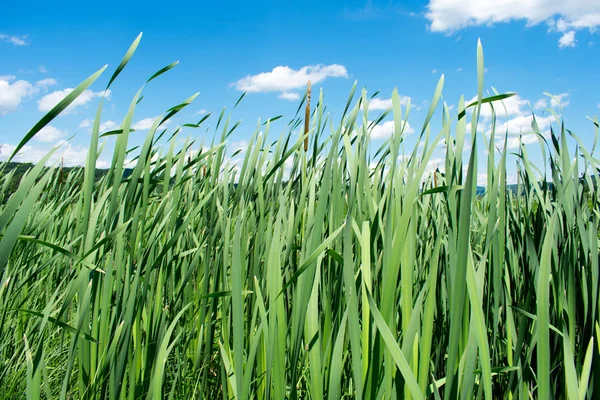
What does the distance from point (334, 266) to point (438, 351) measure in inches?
10.1

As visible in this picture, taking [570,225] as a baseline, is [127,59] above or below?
above

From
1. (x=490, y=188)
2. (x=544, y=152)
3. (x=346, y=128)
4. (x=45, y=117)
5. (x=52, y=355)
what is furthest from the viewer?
(x=52, y=355)

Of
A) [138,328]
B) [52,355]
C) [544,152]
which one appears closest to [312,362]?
[138,328]

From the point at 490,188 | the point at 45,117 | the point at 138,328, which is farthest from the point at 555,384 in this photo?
the point at 45,117

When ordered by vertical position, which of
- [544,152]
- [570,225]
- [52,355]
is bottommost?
[52,355]

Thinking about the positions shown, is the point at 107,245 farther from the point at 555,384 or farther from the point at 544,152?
the point at 544,152

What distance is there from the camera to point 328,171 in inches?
25.2

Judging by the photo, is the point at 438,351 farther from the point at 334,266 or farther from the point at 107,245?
the point at 107,245

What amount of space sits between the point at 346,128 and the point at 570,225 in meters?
0.49

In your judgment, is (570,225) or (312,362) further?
(570,225)

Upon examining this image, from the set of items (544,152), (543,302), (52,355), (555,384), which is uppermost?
(544,152)

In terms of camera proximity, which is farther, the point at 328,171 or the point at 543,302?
the point at 328,171

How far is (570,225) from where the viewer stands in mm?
832

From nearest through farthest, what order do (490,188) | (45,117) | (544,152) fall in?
1. (45,117)
2. (490,188)
3. (544,152)
